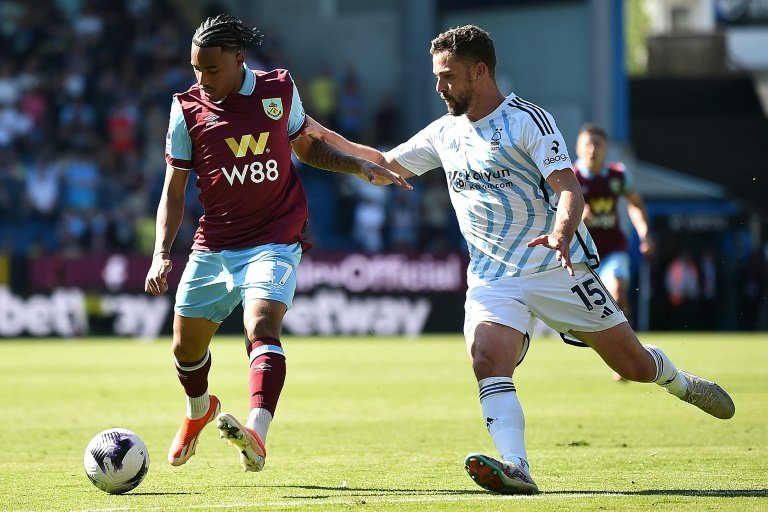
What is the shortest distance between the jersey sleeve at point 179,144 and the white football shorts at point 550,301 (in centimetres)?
178

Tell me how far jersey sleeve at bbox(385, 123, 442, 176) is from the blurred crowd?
17612 mm

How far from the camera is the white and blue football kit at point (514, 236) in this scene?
6773mm

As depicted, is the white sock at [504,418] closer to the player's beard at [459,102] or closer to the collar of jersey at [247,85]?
the player's beard at [459,102]

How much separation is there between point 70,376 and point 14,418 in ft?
14.6

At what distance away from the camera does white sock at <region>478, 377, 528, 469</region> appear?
6406 millimetres

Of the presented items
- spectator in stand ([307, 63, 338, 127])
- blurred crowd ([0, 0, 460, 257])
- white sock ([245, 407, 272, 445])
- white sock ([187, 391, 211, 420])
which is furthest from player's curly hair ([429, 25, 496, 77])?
spectator in stand ([307, 63, 338, 127])

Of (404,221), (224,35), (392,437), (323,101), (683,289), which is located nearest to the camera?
(224,35)

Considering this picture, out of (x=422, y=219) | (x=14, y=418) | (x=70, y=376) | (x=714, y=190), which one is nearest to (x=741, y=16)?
(x=714, y=190)

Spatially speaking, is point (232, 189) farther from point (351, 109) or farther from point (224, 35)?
point (351, 109)

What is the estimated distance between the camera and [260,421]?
655 centimetres

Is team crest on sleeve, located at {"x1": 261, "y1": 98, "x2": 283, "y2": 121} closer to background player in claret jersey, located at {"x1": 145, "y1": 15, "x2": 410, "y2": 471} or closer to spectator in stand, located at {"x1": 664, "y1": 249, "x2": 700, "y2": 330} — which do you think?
background player in claret jersey, located at {"x1": 145, "y1": 15, "x2": 410, "y2": 471}

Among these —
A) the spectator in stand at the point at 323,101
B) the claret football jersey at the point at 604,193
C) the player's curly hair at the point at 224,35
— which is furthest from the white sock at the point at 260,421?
the spectator in stand at the point at 323,101

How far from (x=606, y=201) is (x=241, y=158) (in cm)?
658

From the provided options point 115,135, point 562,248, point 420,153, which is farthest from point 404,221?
point 562,248
